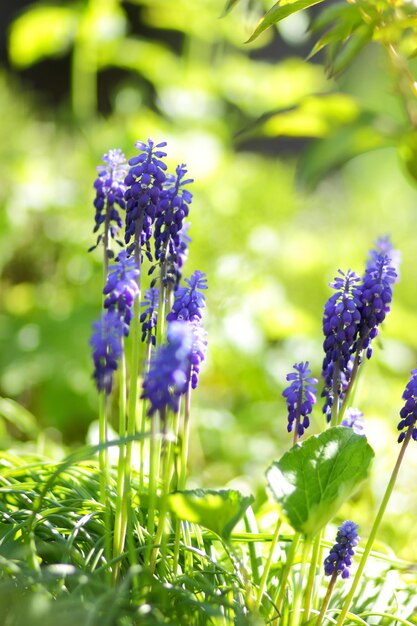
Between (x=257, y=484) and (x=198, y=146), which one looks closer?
(x=257, y=484)

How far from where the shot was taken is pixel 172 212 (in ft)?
4.40

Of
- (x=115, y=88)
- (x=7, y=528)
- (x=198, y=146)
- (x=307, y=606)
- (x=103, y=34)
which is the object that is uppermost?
(x=115, y=88)

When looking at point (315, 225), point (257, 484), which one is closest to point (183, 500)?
point (257, 484)

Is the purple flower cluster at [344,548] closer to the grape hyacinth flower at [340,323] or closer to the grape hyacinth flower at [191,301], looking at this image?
the grape hyacinth flower at [340,323]

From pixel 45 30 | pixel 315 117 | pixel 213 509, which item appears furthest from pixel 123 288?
pixel 45 30

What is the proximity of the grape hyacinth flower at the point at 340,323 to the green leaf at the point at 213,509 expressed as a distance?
310 millimetres

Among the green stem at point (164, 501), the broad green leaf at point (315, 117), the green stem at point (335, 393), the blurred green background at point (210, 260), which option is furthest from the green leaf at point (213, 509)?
the blurred green background at point (210, 260)

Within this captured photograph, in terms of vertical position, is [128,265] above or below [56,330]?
below

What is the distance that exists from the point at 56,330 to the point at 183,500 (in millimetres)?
2296

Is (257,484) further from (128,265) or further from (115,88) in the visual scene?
(115,88)

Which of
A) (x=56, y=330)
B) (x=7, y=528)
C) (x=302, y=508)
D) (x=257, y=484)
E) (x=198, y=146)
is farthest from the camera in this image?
(x=198, y=146)

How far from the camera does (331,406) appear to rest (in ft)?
4.88

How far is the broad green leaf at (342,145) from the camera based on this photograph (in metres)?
1.22

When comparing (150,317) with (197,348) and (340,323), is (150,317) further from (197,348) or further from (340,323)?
(340,323)
